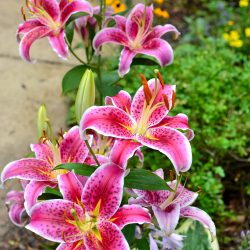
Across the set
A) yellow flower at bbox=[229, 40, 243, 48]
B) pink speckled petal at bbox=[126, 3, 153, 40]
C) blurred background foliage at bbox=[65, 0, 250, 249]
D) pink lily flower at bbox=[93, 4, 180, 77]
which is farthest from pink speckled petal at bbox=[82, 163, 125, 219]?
yellow flower at bbox=[229, 40, 243, 48]

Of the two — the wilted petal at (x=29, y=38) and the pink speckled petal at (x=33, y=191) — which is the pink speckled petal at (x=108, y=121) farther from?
the wilted petal at (x=29, y=38)

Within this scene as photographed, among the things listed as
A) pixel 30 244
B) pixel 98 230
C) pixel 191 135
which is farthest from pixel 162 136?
pixel 30 244

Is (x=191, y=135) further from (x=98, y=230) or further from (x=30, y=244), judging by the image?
(x=30, y=244)

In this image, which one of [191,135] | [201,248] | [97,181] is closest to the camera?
[97,181]

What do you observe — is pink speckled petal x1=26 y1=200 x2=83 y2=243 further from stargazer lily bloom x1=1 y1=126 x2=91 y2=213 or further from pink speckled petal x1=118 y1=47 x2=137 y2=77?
pink speckled petal x1=118 y1=47 x2=137 y2=77

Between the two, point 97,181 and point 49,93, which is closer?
point 97,181

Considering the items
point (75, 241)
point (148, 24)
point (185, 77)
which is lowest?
point (185, 77)
